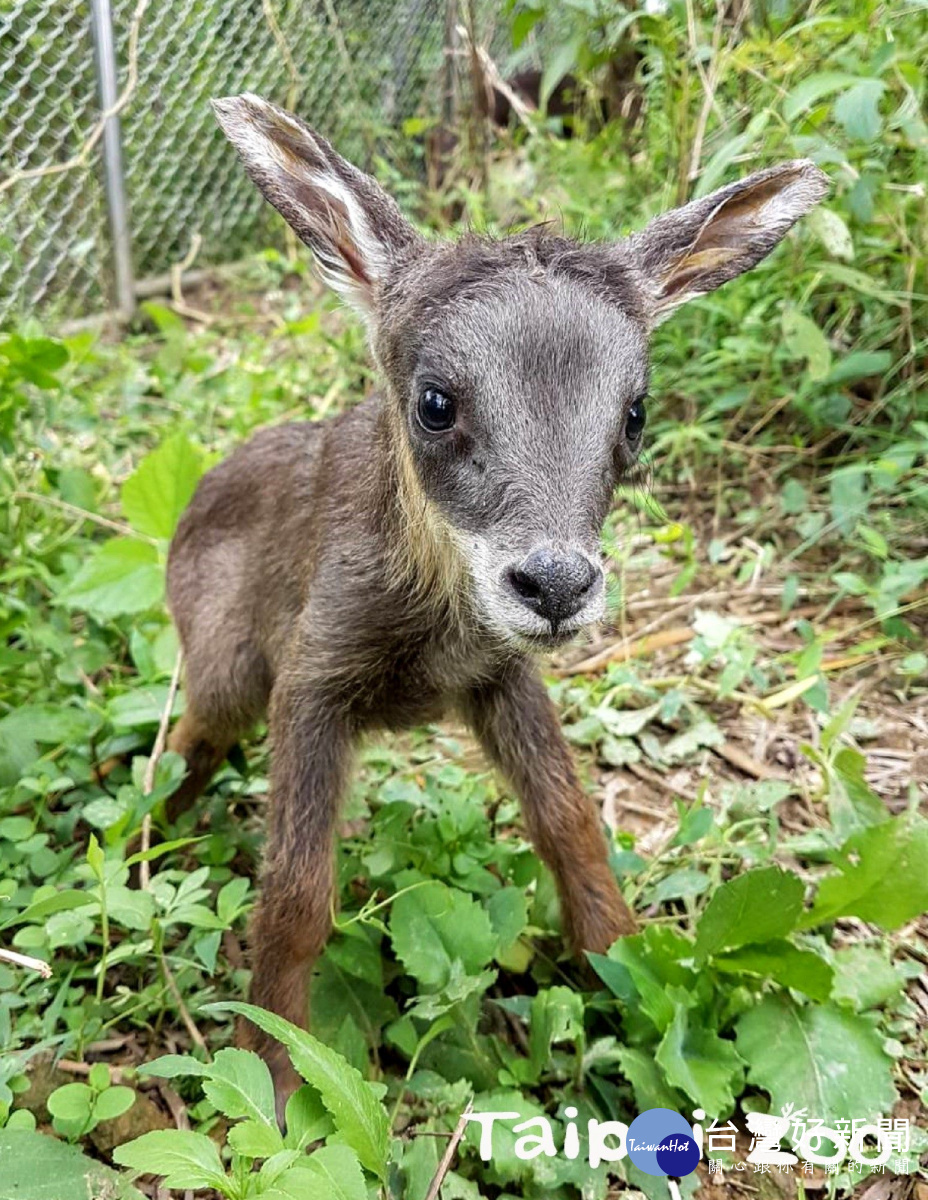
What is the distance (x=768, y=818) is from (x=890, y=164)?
3.42m

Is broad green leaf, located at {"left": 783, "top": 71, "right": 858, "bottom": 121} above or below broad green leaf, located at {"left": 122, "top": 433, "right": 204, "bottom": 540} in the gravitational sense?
above

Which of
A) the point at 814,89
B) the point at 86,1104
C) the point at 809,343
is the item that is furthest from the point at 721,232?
the point at 86,1104

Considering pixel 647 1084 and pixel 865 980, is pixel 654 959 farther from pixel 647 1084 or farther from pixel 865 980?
pixel 865 980

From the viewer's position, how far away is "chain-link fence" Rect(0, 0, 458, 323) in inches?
275

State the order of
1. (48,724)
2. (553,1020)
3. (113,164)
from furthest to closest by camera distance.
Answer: (113,164), (48,724), (553,1020)

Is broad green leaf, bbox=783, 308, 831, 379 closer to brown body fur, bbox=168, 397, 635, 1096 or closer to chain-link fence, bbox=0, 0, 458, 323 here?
brown body fur, bbox=168, 397, 635, 1096

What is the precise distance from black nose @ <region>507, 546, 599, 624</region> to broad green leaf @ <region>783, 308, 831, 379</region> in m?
2.72

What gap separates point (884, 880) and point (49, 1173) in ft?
6.95

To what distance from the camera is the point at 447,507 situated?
259 cm

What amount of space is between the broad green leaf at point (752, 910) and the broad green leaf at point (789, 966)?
4 centimetres

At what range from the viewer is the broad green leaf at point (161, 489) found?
423cm

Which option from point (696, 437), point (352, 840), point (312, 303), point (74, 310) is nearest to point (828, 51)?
point (696, 437)

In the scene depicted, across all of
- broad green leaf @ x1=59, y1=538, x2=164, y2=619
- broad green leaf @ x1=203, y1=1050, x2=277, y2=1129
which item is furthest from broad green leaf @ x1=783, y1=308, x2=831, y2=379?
broad green leaf @ x1=203, y1=1050, x2=277, y2=1129

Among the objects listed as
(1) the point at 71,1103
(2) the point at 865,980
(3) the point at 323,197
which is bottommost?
(2) the point at 865,980
